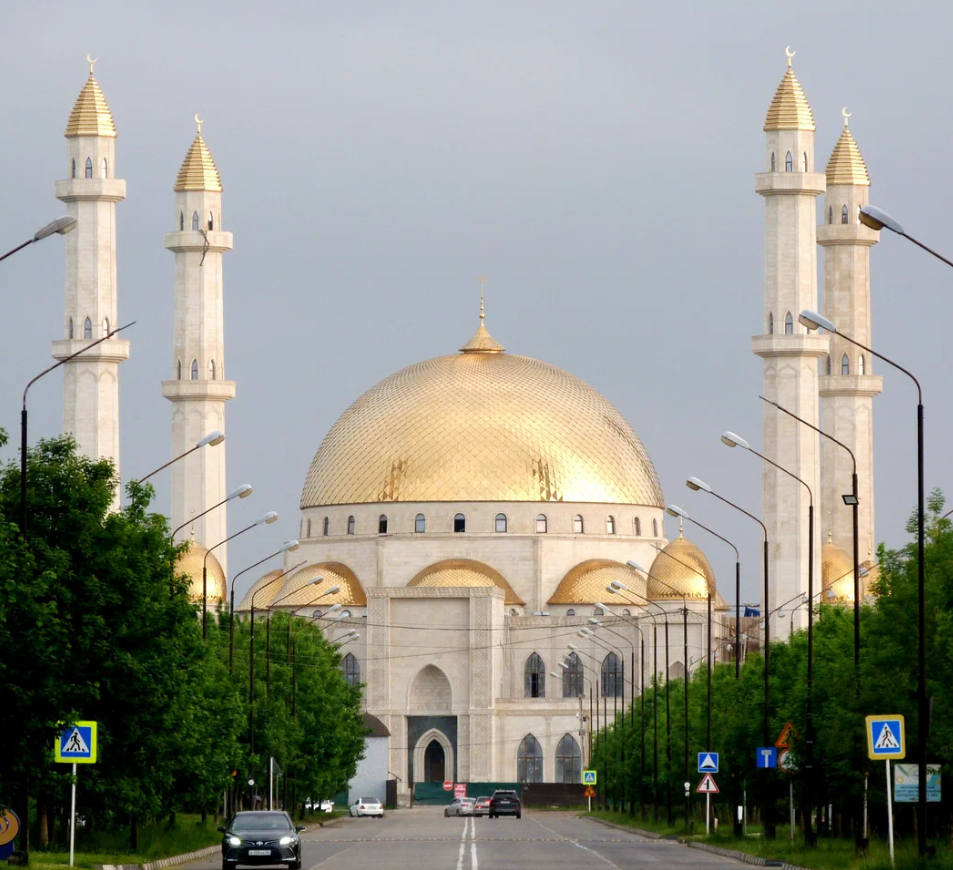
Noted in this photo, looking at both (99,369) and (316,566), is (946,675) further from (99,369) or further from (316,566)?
(316,566)

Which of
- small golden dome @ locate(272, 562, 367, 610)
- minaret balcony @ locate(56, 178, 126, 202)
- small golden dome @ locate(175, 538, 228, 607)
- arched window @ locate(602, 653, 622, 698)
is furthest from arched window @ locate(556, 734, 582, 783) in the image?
minaret balcony @ locate(56, 178, 126, 202)

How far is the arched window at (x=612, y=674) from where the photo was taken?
10706cm

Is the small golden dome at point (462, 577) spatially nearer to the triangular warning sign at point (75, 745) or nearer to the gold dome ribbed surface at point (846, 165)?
the gold dome ribbed surface at point (846, 165)

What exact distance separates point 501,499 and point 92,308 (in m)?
31.8

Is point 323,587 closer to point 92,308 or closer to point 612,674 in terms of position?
point 612,674

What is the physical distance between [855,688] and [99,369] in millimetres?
53799

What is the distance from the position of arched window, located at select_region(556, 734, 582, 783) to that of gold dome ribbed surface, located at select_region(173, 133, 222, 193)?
29.9 meters

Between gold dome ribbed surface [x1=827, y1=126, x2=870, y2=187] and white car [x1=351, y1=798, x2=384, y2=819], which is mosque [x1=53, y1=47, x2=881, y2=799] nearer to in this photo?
gold dome ribbed surface [x1=827, y1=126, x2=870, y2=187]

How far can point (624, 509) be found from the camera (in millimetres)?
111625

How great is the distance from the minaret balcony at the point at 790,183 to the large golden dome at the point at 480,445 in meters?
29.0

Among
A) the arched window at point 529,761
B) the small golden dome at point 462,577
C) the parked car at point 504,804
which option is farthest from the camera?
the small golden dome at point 462,577

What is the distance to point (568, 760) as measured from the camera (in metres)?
105

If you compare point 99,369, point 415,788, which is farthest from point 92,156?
point 415,788

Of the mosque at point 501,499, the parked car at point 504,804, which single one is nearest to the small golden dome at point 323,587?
the mosque at point 501,499
